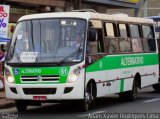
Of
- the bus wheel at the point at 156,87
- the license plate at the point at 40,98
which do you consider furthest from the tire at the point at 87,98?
the bus wheel at the point at 156,87

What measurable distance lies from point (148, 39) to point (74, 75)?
674cm

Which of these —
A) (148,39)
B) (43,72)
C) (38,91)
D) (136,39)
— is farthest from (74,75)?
(148,39)

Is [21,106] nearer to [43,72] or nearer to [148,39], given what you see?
[43,72]

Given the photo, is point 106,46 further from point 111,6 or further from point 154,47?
point 111,6

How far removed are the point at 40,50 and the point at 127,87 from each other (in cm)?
424

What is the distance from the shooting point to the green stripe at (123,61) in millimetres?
16184

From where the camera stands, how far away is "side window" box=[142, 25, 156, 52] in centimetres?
2067

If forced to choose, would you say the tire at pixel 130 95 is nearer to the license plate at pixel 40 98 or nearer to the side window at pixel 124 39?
the side window at pixel 124 39

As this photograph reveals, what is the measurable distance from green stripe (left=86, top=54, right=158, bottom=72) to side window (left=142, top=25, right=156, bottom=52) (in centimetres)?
26

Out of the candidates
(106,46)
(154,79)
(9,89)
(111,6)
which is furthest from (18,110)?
(111,6)

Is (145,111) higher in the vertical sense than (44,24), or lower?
lower

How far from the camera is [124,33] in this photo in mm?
18781

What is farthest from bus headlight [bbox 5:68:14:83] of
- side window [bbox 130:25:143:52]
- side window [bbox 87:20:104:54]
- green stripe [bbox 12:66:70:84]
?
side window [bbox 130:25:143:52]

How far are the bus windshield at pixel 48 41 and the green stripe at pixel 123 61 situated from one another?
0.72m
